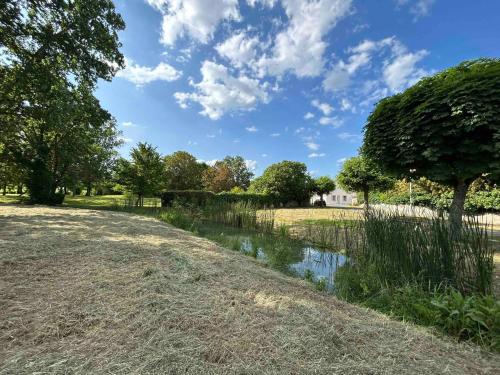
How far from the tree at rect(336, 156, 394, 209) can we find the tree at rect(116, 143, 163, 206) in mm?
10985

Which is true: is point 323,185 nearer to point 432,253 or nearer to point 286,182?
point 286,182

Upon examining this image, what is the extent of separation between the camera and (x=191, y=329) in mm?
1752

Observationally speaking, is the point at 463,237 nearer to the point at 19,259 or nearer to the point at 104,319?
the point at 104,319

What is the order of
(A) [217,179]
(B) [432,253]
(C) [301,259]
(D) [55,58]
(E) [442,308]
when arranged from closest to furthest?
(E) [442,308] → (B) [432,253] → (C) [301,259] → (D) [55,58] → (A) [217,179]

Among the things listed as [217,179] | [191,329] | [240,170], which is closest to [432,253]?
[191,329]

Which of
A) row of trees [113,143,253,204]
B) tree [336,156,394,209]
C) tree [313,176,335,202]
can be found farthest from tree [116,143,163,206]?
tree [313,176,335,202]

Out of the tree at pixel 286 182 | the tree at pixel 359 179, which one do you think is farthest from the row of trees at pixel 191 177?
the tree at pixel 359 179

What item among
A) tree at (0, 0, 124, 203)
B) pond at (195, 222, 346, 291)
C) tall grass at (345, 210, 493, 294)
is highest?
tree at (0, 0, 124, 203)

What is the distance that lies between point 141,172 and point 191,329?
44.6 feet

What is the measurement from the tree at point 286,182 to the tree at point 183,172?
8.34 meters

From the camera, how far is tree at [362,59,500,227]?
3.88m

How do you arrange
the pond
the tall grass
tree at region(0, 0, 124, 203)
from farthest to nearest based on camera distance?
tree at region(0, 0, 124, 203), the pond, the tall grass

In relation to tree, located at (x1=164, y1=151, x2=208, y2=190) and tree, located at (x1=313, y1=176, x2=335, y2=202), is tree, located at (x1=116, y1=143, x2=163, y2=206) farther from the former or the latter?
tree, located at (x1=313, y1=176, x2=335, y2=202)

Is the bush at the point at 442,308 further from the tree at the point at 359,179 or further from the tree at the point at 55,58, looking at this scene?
the tree at the point at 359,179
